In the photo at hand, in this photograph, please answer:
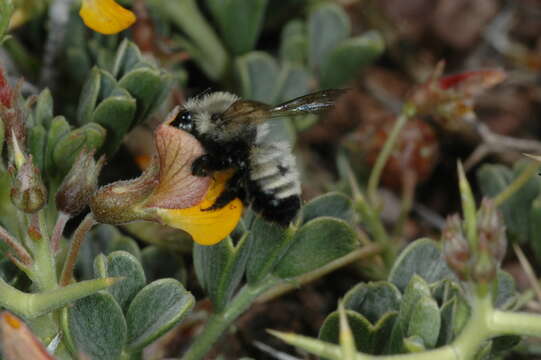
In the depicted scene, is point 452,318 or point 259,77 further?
point 259,77

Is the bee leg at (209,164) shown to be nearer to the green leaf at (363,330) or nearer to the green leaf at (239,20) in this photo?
the green leaf at (363,330)

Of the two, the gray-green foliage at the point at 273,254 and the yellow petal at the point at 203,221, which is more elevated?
the yellow petal at the point at 203,221

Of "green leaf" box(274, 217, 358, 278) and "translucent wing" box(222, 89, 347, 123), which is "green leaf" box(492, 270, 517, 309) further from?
"translucent wing" box(222, 89, 347, 123)

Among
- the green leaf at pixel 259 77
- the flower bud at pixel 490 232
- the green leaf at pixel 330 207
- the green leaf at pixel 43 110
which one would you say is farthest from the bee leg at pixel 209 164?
the green leaf at pixel 259 77

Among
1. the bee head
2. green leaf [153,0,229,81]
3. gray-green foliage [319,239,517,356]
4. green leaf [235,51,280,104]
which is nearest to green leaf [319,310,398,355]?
gray-green foliage [319,239,517,356]

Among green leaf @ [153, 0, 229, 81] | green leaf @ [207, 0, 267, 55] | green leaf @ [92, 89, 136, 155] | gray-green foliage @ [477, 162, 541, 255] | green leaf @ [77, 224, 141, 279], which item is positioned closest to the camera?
green leaf @ [92, 89, 136, 155]

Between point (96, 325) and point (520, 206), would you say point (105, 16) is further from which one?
point (520, 206)

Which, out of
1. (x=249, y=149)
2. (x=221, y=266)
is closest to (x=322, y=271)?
(x=221, y=266)
